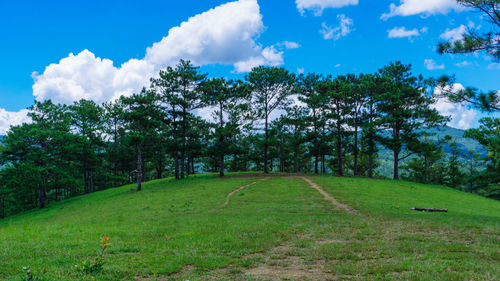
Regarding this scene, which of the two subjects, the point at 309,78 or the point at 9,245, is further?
the point at 309,78

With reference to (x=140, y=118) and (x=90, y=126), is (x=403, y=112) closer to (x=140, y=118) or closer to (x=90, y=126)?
(x=140, y=118)

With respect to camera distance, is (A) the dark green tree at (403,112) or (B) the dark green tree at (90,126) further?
(B) the dark green tree at (90,126)

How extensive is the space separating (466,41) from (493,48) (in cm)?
153

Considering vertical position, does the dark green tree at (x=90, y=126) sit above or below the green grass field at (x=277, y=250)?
above

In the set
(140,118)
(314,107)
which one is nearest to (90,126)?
(140,118)

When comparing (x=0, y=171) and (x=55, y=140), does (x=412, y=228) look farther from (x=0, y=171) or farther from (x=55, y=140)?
(x=0, y=171)

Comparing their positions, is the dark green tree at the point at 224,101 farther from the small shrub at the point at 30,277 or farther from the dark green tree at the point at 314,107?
the small shrub at the point at 30,277

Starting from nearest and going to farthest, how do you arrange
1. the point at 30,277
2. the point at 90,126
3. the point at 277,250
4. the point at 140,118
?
the point at 30,277 < the point at 277,250 < the point at 140,118 < the point at 90,126

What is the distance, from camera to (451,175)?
67625mm

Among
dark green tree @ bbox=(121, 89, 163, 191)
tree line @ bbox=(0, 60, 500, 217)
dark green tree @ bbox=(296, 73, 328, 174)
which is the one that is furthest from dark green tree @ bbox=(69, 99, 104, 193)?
dark green tree @ bbox=(296, 73, 328, 174)

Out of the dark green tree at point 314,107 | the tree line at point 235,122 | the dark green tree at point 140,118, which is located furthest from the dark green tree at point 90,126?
the dark green tree at point 314,107

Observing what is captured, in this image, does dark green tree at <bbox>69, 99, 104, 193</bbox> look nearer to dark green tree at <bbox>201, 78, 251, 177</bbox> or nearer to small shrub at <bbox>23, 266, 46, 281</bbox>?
dark green tree at <bbox>201, 78, 251, 177</bbox>

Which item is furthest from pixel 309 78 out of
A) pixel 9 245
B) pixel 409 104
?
pixel 9 245

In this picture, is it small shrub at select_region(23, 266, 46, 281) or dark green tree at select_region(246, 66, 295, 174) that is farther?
dark green tree at select_region(246, 66, 295, 174)
